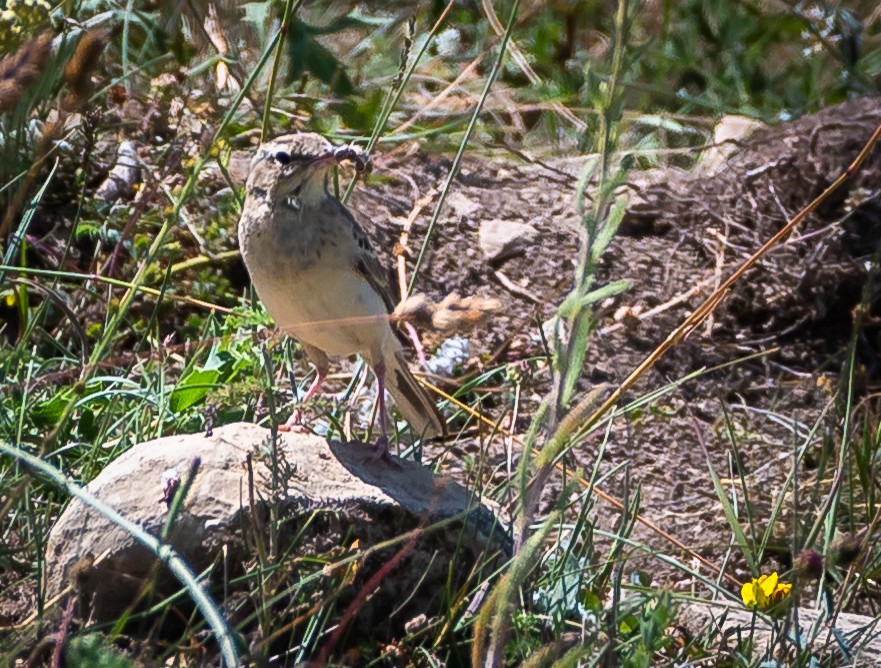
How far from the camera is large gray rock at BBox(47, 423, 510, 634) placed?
3088mm

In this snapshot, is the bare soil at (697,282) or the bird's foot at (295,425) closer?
the bird's foot at (295,425)

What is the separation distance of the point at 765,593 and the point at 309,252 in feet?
5.26

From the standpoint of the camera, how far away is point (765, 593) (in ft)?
10.5

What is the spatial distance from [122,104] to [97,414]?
184 centimetres

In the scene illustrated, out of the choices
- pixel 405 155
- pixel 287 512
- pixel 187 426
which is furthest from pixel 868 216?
pixel 287 512

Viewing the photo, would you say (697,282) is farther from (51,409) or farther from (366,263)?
(51,409)

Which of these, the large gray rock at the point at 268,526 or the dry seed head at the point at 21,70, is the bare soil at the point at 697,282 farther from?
the dry seed head at the point at 21,70

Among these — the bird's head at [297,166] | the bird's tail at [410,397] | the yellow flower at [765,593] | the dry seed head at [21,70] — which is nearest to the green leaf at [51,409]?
the bird's head at [297,166]

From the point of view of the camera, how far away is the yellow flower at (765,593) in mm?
3205

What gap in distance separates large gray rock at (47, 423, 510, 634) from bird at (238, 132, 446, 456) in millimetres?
536

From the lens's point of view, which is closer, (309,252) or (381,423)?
(381,423)

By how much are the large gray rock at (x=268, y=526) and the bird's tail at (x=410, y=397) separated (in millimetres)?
780

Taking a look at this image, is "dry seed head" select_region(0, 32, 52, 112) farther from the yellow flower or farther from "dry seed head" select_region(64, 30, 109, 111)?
the yellow flower

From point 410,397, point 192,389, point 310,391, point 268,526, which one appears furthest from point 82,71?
point 410,397
